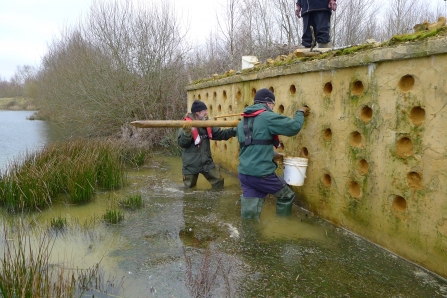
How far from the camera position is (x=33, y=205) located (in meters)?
5.80

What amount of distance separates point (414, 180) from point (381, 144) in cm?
53

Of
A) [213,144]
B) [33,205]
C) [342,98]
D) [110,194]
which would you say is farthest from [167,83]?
[342,98]

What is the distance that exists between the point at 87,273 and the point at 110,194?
3265mm

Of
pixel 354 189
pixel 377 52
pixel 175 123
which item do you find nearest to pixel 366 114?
pixel 377 52

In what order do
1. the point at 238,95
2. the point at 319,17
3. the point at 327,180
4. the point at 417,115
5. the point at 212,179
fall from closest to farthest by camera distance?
the point at 417,115, the point at 327,180, the point at 319,17, the point at 212,179, the point at 238,95

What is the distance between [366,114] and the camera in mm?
4508

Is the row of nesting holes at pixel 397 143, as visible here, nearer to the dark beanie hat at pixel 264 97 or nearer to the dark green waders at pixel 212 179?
the dark beanie hat at pixel 264 97

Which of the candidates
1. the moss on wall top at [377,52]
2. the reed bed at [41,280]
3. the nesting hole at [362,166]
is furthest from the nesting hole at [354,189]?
the reed bed at [41,280]

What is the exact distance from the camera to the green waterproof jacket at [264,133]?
4879 millimetres

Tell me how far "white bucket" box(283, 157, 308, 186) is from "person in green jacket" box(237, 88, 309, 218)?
0.58ft

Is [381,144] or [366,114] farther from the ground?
[366,114]

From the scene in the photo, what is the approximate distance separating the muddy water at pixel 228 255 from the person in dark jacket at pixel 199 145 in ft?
3.15

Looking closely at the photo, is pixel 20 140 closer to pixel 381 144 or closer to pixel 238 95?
pixel 238 95

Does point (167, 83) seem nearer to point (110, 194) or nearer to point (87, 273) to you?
point (110, 194)
